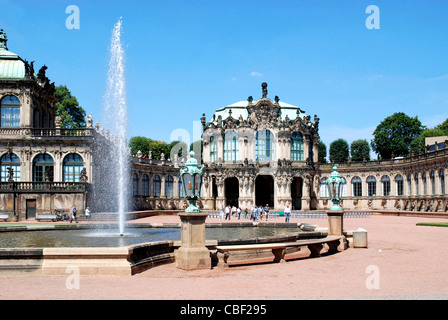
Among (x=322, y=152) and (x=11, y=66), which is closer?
(x=11, y=66)

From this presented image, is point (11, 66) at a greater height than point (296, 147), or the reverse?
point (11, 66)

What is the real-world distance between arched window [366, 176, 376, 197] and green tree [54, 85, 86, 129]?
155 ft

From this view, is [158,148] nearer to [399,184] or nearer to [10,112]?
[399,184]

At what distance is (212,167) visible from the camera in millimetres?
66375

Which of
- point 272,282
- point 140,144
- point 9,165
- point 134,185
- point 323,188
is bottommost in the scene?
point 272,282

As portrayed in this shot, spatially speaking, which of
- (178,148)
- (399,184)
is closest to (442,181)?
(399,184)

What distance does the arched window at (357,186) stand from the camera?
71.2 meters

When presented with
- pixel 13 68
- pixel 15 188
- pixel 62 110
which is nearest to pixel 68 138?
pixel 15 188

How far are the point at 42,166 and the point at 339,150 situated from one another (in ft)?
220

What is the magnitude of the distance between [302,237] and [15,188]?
3200cm

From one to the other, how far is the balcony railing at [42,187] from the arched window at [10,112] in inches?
281

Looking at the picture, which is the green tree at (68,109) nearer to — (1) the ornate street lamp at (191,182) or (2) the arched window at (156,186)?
(2) the arched window at (156,186)

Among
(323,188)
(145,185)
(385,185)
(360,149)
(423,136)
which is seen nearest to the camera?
(145,185)

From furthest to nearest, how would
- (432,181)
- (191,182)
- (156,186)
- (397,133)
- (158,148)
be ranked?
(158,148)
(397,133)
(156,186)
(432,181)
(191,182)
